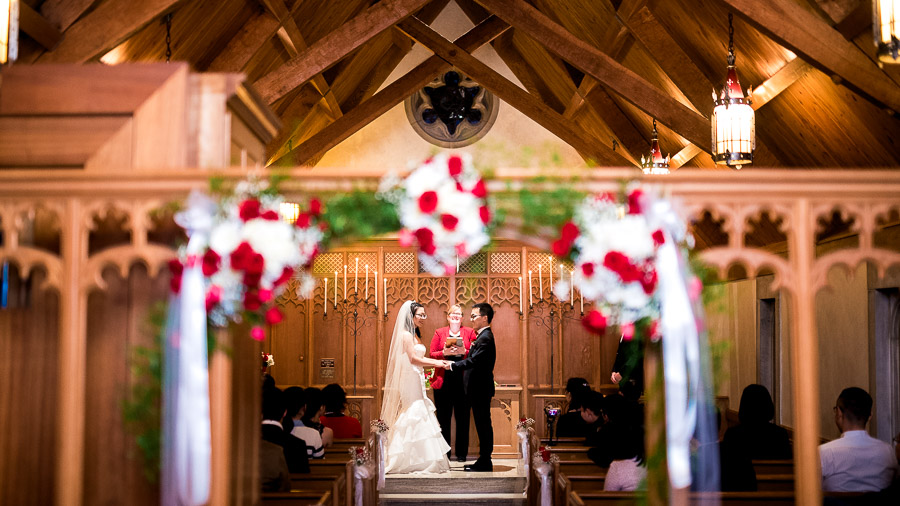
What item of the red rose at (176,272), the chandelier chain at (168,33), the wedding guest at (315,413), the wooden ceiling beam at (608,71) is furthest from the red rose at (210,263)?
the wooden ceiling beam at (608,71)

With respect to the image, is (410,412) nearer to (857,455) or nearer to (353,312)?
(353,312)

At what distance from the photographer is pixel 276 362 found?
10883 mm

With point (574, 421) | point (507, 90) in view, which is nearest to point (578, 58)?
point (507, 90)

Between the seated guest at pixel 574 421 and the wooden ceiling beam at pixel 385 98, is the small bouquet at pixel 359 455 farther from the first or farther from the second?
the wooden ceiling beam at pixel 385 98

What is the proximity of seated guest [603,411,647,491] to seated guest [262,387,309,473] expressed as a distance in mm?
1840

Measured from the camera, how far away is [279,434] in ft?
16.3

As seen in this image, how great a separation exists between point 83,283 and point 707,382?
2347mm

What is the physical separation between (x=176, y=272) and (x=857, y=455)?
3512 millimetres

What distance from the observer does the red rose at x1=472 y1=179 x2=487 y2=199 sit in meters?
3.11

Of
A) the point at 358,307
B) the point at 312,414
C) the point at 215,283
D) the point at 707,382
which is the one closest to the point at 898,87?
the point at 707,382

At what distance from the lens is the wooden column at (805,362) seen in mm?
3240

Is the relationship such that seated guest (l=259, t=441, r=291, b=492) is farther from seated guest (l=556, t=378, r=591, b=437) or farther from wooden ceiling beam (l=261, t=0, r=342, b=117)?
wooden ceiling beam (l=261, t=0, r=342, b=117)

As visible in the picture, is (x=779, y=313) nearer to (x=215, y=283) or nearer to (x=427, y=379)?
(x=427, y=379)

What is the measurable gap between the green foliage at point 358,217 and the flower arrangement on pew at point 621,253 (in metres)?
0.64
